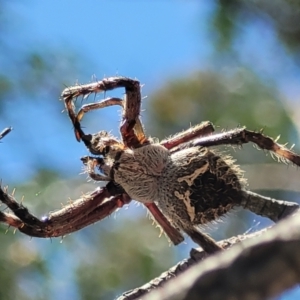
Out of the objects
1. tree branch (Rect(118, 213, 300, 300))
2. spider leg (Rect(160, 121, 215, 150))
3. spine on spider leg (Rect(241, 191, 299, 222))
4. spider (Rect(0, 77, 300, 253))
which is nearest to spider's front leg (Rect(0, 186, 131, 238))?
spider (Rect(0, 77, 300, 253))

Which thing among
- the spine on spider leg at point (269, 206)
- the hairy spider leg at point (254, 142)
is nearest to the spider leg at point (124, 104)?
the hairy spider leg at point (254, 142)

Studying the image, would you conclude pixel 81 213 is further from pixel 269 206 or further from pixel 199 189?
pixel 269 206

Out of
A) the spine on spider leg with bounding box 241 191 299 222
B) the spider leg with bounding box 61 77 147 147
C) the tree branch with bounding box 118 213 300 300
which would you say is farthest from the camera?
the spider leg with bounding box 61 77 147 147

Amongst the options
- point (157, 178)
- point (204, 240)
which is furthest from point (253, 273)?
point (157, 178)

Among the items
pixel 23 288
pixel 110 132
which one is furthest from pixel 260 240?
pixel 23 288

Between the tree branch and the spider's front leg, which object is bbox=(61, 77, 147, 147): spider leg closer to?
the spider's front leg

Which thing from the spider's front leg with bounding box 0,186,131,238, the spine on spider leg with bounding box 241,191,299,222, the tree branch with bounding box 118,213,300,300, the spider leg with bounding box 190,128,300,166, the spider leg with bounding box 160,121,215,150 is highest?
the spider leg with bounding box 160,121,215,150

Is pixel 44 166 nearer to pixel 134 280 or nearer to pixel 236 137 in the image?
pixel 134 280
